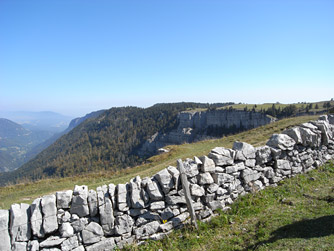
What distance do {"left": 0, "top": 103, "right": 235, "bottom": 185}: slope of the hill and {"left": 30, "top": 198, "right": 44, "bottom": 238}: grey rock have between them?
370 ft

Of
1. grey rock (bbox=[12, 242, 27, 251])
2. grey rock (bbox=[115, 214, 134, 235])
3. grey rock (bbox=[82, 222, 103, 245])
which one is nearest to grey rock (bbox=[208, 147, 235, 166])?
grey rock (bbox=[115, 214, 134, 235])

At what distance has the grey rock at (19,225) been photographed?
5395mm

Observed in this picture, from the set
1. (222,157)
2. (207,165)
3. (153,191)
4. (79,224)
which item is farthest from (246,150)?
(79,224)

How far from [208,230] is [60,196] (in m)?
5.11

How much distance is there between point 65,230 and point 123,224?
175 cm

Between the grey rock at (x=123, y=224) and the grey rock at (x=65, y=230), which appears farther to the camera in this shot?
the grey rock at (x=123, y=224)

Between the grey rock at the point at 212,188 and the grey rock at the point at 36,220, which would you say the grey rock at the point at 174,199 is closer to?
the grey rock at the point at 212,188

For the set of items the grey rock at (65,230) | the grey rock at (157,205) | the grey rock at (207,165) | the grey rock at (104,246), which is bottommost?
the grey rock at (104,246)

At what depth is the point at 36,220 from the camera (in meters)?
5.57

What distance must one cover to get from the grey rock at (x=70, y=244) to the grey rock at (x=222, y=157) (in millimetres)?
5643

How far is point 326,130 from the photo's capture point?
11242mm

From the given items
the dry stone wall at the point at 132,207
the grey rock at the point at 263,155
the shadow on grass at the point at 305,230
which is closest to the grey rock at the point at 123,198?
the dry stone wall at the point at 132,207

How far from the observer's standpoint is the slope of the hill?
12619cm

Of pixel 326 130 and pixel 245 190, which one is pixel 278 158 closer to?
Result: pixel 245 190
